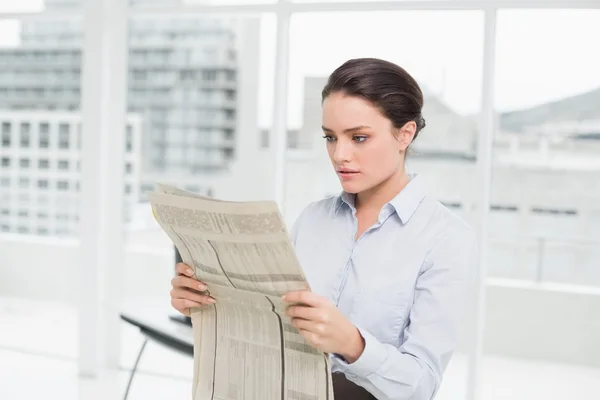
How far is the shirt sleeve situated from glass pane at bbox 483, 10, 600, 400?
230 cm

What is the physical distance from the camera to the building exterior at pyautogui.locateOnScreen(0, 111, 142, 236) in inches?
188

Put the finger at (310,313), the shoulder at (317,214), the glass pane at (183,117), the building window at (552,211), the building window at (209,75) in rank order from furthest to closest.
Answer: the building window at (209,75) < the glass pane at (183,117) < the building window at (552,211) < the shoulder at (317,214) < the finger at (310,313)

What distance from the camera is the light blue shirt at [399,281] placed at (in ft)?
3.65

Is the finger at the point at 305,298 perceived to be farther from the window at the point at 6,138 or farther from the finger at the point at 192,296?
the window at the point at 6,138

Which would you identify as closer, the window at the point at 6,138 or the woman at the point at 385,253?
the woman at the point at 385,253

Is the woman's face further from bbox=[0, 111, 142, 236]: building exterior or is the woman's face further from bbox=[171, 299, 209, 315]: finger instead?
bbox=[0, 111, 142, 236]: building exterior

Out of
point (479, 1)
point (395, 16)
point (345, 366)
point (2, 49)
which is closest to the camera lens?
point (345, 366)

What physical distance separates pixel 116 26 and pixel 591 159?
251 centimetres

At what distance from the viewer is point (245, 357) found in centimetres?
120

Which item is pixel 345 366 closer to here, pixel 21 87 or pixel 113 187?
pixel 113 187

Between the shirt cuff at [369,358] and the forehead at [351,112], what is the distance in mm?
335

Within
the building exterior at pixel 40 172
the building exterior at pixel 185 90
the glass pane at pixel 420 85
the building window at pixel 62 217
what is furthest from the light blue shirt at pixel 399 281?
the building window at pixel 62 217

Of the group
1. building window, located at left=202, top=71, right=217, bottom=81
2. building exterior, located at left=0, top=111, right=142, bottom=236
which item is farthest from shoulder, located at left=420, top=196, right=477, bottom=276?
building exterior, located at left=0, top=111, right=142, bottom=236

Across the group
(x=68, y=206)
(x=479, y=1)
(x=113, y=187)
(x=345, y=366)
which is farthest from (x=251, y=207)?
(x=68, y=206)
